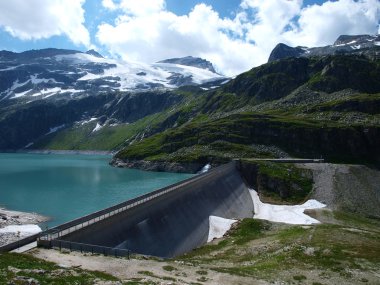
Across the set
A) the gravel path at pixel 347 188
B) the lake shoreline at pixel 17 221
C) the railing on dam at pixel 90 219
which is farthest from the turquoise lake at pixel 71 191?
the gravel path at pixel 347 188

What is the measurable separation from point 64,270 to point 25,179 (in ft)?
383

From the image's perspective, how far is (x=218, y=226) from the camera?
6875 centimetres

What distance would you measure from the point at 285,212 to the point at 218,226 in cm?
2860

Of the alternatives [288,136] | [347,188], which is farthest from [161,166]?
[347,188]

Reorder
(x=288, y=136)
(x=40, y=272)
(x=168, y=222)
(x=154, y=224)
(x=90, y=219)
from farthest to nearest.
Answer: (x=288, y=136) → (x=168, y=222) → (x=154, y=224) → (x=90, y=219) → (x=40, y=272)

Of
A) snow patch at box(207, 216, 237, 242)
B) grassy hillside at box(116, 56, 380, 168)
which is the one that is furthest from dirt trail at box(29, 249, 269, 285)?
grassy hillside at box(116, 56, 380, 168)

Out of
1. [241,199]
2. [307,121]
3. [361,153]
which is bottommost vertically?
[241,199]

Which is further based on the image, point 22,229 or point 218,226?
point 218,226

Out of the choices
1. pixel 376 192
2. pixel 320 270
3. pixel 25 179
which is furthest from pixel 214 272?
pixel 25 179

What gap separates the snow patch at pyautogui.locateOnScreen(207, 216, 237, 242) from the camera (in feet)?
214

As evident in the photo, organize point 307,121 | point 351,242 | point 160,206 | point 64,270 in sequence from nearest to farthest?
point 64,270 → point 351,242 → point 160,206 → point 307,121

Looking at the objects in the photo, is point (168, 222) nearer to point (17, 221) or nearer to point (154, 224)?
point (154, 224)

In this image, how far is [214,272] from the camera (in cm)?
3275

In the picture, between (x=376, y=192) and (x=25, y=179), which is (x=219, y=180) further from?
(x=25, y=179)
